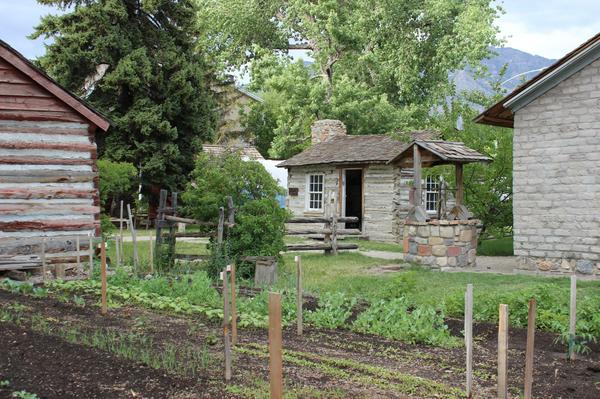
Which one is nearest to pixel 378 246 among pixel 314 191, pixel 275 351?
pixel 314 191

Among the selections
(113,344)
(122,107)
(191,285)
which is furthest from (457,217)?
(122,107)

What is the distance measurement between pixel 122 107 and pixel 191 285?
1897cm

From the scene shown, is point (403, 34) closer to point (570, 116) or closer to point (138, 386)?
point (570, 116)

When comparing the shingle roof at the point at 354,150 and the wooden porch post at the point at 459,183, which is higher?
the shingle roof at the point at 354,150

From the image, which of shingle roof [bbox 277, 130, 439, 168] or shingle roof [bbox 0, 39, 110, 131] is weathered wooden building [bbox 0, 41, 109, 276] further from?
shingle roof [bbox 277, 130, 439, 168]

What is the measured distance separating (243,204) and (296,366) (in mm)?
7488

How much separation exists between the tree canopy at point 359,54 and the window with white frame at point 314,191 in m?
7.09

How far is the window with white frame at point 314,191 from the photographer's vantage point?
2608cm

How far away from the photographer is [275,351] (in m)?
4.48

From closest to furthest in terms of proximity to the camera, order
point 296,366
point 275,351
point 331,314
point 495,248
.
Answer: point 275,351, point 296,366, point 331,314, point 495,248

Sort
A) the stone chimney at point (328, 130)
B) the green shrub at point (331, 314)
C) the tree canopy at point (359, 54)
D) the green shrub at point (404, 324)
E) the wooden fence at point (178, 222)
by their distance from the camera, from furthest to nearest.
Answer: the tree canopy at point (359, 54) < the stone chimney at point (328, 130) < the wooden fence at point (178, 222) < the green shrub at point (331, 314) < the green shrub at point (404, 324)

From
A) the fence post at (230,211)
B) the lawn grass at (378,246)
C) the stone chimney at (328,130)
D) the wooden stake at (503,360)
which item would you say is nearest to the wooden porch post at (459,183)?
the lawn grass at (378,246)

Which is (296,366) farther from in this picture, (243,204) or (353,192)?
(353,192)

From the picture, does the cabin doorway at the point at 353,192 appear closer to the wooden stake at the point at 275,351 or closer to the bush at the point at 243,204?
the bush at the point at 243,204
